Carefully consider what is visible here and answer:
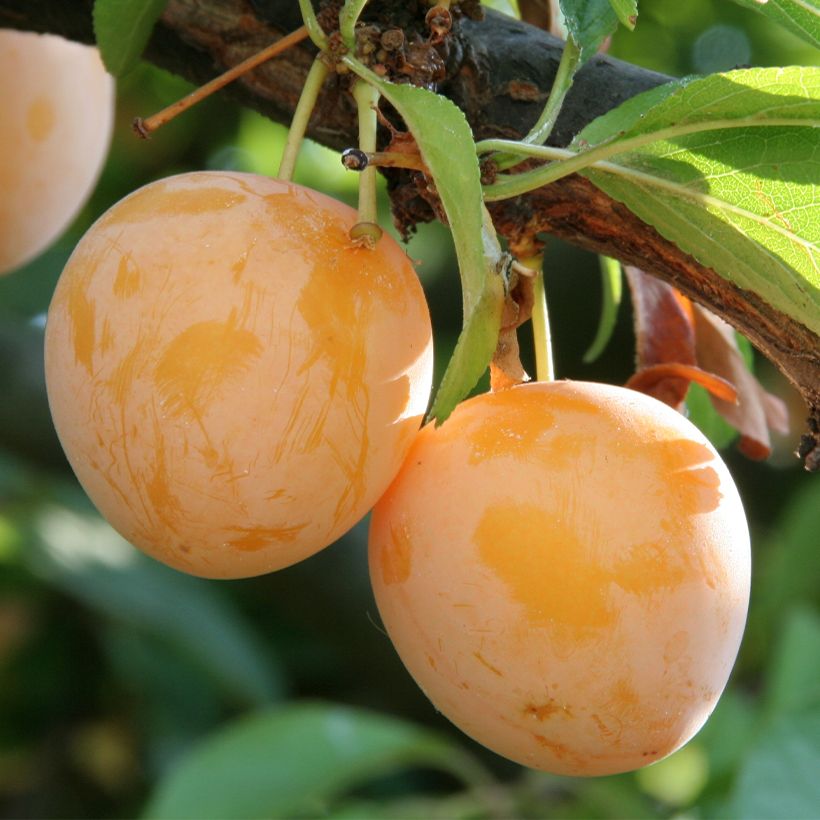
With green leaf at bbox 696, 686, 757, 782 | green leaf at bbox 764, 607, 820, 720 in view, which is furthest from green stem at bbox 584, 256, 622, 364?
green leaf at bbox 696, 686, 757, 782

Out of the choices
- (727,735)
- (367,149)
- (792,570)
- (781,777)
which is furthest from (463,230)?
(792,570)

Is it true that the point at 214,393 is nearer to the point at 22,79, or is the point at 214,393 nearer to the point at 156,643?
the point at 22,79

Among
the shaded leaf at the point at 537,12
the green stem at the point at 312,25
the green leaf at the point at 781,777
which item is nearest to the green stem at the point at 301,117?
the green stem at the point at 312,25

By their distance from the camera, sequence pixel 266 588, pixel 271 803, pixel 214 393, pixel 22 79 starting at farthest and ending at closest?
1. pixel 266 588
2. pixel 271 803
3. pixel 22 79
4. pixel 214 393

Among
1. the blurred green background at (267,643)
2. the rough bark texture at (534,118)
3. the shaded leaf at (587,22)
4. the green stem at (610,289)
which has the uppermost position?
the shaded leaf at (587,22)

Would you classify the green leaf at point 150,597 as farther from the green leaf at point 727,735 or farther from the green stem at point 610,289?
the green stem at point 610,289

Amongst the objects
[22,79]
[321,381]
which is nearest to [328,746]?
[22,79]
